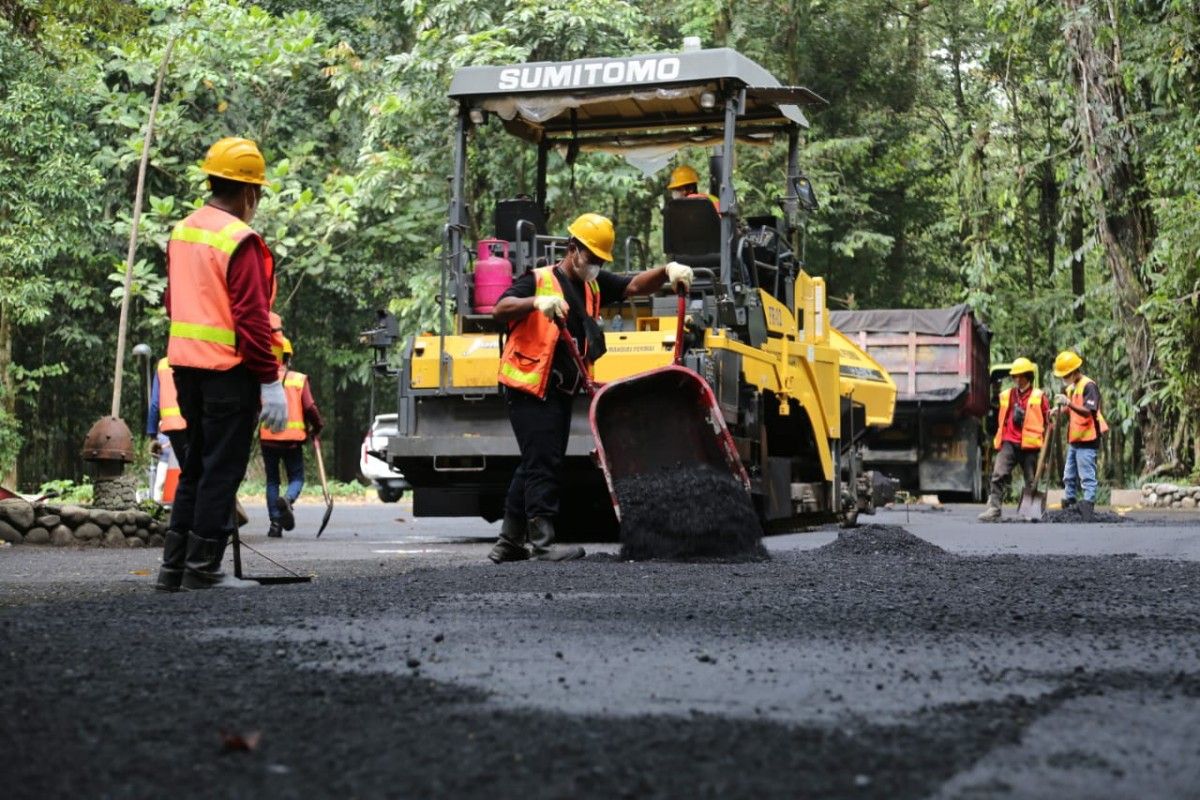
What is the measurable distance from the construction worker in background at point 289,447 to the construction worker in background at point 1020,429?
7.85 m

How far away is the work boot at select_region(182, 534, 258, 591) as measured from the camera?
25.5 feet

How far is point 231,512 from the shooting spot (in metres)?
7.85

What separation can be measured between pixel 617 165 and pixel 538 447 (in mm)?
9965

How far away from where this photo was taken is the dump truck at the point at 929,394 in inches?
923

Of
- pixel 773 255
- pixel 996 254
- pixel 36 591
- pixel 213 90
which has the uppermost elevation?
pixel 213 90

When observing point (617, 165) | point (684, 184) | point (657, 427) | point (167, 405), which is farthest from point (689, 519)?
point (617, 165)

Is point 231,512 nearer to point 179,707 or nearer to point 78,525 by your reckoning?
point 179,707

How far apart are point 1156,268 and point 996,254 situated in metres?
4.29

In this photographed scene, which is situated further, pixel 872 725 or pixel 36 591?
pixel 36 591

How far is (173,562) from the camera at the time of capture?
786 cm

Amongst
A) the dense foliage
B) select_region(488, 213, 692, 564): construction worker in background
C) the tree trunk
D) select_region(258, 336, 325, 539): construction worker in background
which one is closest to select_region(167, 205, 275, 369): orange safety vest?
select_region(488, 213, 692, 564): construction worker in background

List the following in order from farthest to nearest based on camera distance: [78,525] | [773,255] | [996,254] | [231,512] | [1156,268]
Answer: [996,254]
[1156,268]
[773,255]
[78,525]
[231,512]

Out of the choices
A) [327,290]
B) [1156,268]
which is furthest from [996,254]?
[327,290]

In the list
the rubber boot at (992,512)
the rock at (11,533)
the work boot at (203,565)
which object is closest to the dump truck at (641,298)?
the rock at (11,533)
